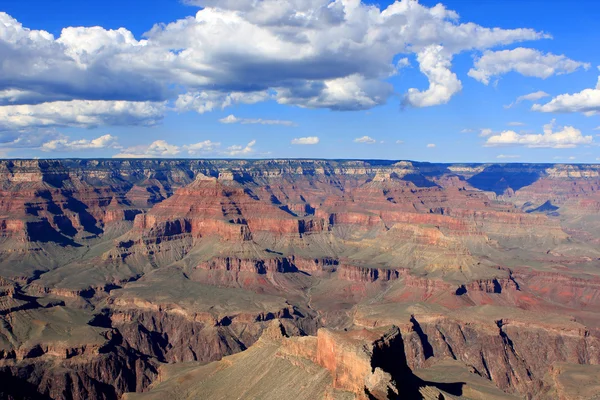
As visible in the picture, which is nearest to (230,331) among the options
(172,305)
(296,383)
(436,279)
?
(172,305)

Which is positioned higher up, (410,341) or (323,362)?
(323,362)

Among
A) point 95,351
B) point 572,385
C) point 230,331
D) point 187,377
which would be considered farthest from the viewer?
point 230,331

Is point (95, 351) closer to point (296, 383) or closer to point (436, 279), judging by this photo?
point (296, 383)

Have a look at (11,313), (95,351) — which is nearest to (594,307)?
(95,351)

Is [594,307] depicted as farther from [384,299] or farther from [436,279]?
[384,299]

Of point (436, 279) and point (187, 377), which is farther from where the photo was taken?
point (436, 279)

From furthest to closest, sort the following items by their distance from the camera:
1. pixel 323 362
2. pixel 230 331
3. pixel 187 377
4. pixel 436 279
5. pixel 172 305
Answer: pixel 436 279, pixel 172 305, pixel 230 331, pixel 187 377, pixel 323 362

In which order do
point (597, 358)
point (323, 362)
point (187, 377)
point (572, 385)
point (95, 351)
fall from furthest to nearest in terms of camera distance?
point (597, 358) → point (95, 351) → point (572, 385) → point (187, 377) → point (323, 362)

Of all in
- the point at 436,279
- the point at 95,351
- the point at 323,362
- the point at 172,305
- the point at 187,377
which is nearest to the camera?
the point at 323,362

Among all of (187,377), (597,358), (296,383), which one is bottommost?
(597,358)
